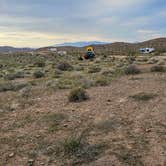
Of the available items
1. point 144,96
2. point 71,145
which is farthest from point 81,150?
point 144,96

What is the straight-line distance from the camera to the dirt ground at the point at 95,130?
8.05 meters

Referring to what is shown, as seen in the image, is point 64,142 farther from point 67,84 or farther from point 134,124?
point 67,84

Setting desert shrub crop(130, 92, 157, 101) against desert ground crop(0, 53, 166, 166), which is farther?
desert shrub crop(130, 92, 157, 101)

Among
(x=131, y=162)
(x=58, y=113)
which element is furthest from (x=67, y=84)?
(x=131, y=162)

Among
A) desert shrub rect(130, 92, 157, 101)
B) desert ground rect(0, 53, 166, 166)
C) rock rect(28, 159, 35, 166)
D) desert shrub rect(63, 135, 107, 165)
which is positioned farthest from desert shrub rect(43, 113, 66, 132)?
desert shrub rect(130, 92, 157, 101)

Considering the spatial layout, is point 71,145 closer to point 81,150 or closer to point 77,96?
point 81,150

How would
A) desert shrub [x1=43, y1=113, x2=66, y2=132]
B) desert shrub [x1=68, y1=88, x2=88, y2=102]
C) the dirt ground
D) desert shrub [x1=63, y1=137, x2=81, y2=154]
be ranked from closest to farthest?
the dirt ground
desert shrub [x1=63, y1=137, x2=81, y2=154]
desert shrub [x1=43, y1=113, x2=66, y2=132]
desert shrub [x1=68, y1=88, x2=88, y2=102]

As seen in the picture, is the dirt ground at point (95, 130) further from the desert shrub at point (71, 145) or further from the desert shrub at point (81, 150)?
the desert shrub at point (71, 145)

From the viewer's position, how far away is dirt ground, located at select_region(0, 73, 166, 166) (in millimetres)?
8055

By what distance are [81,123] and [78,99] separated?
3667mm

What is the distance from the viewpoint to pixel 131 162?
7695mm

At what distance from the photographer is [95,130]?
10.1 m

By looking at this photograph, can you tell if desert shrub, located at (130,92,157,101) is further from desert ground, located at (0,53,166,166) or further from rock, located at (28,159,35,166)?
rock, located at (28,159,35,166)

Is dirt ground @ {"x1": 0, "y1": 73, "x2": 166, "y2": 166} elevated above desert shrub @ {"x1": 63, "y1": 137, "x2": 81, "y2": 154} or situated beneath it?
situated beneath
